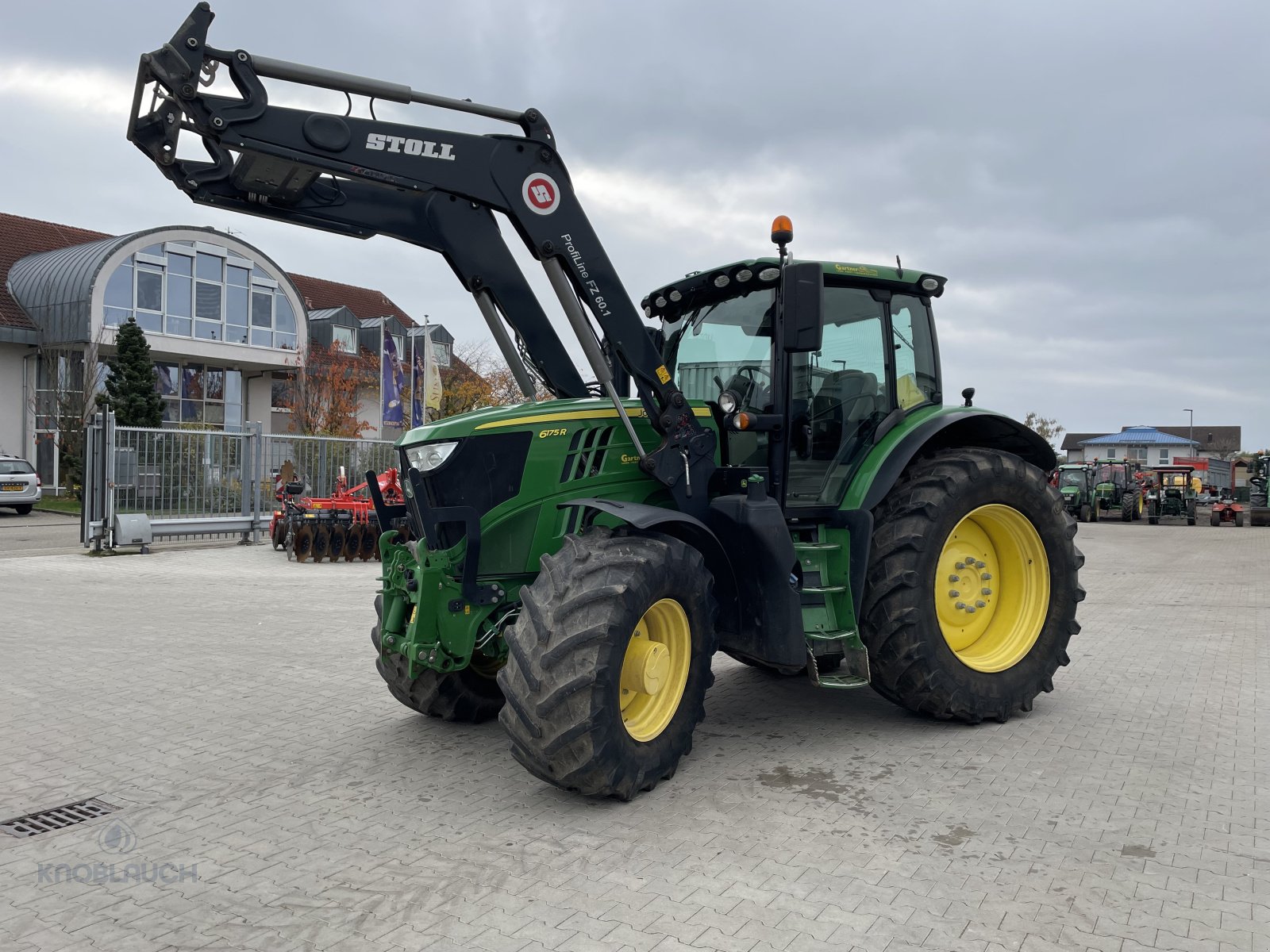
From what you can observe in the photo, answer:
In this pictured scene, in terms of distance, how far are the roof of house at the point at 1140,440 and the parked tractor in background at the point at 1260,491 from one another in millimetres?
56153

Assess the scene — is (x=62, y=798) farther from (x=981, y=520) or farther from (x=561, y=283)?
(x=981, y=520)

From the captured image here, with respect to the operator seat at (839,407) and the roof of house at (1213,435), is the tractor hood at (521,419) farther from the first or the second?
the roof of house at (1213,435)

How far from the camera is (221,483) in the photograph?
18.1 metres

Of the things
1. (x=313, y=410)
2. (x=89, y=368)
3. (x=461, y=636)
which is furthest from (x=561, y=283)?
(x=313, y=410)

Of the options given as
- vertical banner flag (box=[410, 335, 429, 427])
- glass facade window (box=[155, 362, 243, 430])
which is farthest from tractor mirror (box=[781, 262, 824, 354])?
glass facade window (box=[155, 362, 243, 430])

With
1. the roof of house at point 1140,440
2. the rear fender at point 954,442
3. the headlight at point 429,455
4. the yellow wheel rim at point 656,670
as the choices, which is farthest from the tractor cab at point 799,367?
the roof of house at point 1140,440

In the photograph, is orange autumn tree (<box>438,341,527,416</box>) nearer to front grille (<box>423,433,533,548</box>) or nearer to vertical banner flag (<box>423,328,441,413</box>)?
vertical banner flag (<box>423,328,441,413</box>)

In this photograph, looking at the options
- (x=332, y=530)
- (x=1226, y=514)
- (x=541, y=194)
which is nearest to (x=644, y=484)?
(x=541, y=194)

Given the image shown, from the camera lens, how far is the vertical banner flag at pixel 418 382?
30.7m

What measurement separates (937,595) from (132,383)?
28011 mm

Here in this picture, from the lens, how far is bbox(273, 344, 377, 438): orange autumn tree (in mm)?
34094

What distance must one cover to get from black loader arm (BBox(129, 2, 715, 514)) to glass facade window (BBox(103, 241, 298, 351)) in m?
29.8

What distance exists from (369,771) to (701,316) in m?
3.20

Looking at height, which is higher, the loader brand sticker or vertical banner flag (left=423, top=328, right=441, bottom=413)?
vertical banner flag (left=423, top=328, right=441, bottom=413)
